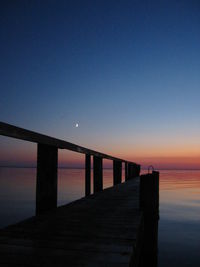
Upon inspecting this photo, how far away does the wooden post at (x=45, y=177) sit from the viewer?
431 centimetres

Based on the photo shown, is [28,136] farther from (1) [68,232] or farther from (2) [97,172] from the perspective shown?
(2) [97,172]

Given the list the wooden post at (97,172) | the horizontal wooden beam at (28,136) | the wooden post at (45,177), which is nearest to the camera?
the horizontal wooden beam at (28,136)

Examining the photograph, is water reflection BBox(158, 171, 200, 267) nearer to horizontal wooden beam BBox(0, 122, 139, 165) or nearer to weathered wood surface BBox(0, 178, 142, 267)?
weathered wood surface BBox(0, 178, 142, 267)

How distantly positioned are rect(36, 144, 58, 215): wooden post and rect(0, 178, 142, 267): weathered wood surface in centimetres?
31

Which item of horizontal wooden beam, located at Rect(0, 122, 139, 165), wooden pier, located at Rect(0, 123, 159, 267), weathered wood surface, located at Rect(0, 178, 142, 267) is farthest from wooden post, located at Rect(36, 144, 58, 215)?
weathered wood surface, located at Rect(0, 178, 142, 267)

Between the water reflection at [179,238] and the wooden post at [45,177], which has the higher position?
the wooden post at [45,177]

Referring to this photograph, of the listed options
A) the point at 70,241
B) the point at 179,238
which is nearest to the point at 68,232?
the point at 70,241

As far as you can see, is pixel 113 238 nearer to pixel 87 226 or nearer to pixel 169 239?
pixel 87 226

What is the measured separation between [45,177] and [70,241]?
1.73 meters

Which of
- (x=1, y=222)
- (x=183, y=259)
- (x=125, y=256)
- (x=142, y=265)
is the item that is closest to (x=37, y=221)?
(x=125, y=256)

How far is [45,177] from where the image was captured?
4.41 meters

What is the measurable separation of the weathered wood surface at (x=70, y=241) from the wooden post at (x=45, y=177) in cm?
31

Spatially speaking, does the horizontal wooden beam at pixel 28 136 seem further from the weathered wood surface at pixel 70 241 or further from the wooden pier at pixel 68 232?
the weathered wood surface at pixel 70 241

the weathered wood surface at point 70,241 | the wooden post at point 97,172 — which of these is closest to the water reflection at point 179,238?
the wooden post at point 97,172
